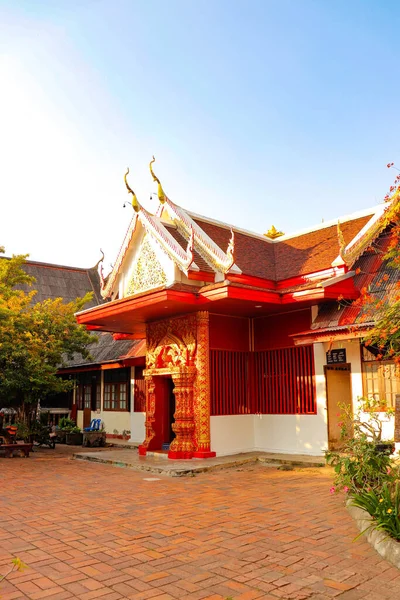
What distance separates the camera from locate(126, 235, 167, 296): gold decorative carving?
12.1 m

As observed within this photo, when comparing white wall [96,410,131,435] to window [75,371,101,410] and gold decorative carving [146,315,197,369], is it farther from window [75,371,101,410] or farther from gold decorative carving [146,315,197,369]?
gold decorative carving [146,315,197,369]

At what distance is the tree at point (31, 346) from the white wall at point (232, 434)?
16.5ft

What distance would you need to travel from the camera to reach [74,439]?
17031 mm

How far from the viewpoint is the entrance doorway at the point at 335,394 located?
36.9ft

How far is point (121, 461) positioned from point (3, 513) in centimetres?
499

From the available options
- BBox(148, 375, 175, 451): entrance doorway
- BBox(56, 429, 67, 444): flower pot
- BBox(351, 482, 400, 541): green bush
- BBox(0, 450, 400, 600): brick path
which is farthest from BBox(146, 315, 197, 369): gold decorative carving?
BBox(351, 482, 400, 541): green bush

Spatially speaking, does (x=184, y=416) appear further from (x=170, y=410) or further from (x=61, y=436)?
(x=61, y=436)

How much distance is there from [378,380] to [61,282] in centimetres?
2333

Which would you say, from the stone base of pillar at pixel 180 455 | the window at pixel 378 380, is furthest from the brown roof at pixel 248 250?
the stone base of pillar at pixel 180 455

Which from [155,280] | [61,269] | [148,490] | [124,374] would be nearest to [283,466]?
[148,490]

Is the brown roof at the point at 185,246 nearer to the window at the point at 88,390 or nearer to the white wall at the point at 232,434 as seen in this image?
the white wall at the point at 232,434

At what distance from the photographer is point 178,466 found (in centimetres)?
1032

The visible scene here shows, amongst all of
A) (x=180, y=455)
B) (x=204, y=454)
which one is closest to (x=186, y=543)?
(x=204, y=454)

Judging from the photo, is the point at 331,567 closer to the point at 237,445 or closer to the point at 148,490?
the point at 148,490
